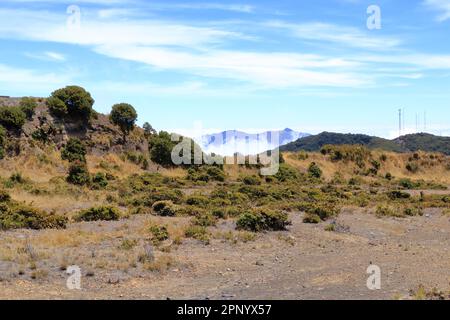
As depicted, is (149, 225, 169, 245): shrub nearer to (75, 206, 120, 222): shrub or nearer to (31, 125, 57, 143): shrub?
(75, 206, 120, 222): shrub

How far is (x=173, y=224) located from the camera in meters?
20.8

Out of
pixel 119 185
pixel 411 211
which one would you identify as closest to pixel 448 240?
pixel 411 211

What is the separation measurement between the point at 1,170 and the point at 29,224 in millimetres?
21521

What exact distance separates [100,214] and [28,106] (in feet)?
90.8

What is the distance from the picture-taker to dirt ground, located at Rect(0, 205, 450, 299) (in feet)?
37.7

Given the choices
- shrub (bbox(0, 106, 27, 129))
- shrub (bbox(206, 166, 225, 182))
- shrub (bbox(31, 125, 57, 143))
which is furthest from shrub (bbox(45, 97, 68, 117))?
shrub (bbox(206, 166, 225, 182))

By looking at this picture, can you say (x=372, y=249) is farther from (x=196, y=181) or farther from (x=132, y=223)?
(x=196, y=181)

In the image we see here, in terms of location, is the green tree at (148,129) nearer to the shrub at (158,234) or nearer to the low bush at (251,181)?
the low bush at (251,181)

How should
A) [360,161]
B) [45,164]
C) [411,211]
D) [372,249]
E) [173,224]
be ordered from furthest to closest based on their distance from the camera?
[360,161] < [45,164] < [411,211] < [173,224] < [372,249]

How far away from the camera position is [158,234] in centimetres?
1775

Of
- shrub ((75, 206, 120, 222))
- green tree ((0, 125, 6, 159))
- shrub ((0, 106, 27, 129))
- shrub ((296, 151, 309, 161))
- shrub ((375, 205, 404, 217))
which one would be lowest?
shrub ((375, 205, 404, 217))

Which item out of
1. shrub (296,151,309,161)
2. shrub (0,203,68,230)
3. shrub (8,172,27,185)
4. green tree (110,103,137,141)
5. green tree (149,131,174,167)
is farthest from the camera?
shrub (296,151,309,161)

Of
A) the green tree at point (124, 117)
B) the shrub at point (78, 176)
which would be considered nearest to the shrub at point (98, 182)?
the shrub at point (78, 176)

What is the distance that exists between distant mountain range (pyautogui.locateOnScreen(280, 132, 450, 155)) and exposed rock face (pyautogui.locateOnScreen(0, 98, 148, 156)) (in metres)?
93.5
